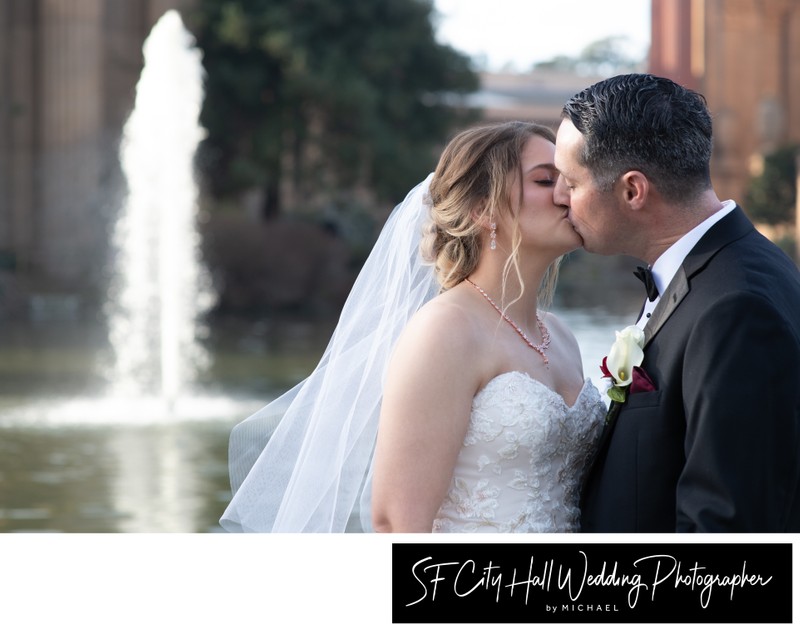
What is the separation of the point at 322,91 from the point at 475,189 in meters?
29.0

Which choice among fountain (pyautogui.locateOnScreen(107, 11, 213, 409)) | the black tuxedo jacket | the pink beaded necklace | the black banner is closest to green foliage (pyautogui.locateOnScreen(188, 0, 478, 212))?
fountain (pyautogui.locateOnScreen(107, 11, 213, 409))

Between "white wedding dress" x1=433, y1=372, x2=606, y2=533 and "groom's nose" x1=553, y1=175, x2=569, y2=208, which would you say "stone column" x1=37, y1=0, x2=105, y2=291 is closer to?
"white wedding dress" x1=433, y1=372, x2=606, y2=533

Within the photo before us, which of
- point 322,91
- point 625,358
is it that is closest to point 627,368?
point 625,358

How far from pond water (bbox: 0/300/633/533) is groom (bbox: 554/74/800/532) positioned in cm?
621

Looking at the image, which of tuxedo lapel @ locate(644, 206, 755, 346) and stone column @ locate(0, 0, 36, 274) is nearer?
tuxedo lapel @ locate(644, 206, 755, 346)

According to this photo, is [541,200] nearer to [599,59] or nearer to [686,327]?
[686,327]

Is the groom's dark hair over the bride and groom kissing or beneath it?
over

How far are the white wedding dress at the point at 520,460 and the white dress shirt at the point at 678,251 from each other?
51 centimetres

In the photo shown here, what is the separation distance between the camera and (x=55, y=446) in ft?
39.4

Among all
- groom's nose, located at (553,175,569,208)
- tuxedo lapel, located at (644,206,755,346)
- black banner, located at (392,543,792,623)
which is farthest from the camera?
groom's nose, located at (553,175,569,208)

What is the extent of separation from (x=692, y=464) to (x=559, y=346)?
1.27m

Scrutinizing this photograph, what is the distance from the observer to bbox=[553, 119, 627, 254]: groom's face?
9.64 feet

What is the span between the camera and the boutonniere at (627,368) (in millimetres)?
2928

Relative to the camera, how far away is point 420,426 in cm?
318
